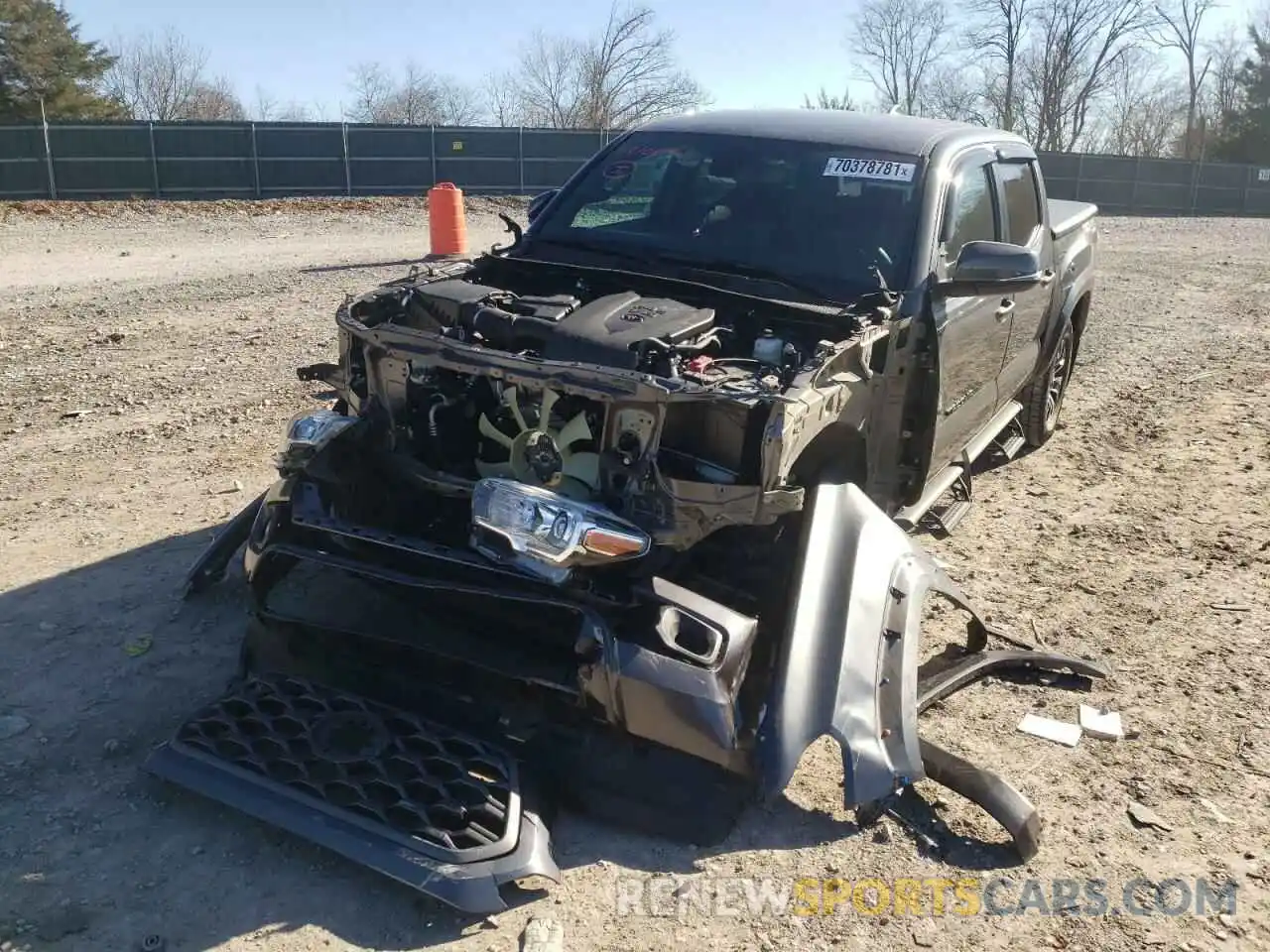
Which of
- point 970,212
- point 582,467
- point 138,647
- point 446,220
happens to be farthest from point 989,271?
point 446,220

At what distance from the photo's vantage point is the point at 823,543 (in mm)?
3238

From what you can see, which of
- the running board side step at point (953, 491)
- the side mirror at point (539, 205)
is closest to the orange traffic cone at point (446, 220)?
the side mirror at point (539, 205)

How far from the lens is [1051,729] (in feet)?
12.1

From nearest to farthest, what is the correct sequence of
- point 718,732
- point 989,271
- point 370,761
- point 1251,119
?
1. point 718,732
2. point 370,761
3. point 989,271
4. point 1251,119

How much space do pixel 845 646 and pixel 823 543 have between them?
1.05 ft

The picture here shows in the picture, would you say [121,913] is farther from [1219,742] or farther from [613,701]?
[1219,742]

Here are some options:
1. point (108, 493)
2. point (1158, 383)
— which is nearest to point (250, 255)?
point (108, 493)

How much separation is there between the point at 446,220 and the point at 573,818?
11.9 metres

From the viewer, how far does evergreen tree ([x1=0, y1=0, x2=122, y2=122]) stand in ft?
92.2

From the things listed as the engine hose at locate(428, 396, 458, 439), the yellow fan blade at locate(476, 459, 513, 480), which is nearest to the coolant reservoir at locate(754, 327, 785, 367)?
the yellow fan blade at locate(476, 459, 513, 480)

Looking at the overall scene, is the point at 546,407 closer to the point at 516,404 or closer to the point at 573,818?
the point at 516,404

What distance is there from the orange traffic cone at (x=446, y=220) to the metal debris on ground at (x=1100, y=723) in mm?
11607

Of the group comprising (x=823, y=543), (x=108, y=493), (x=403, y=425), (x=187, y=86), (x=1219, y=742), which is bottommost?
(x=1219, y=742)

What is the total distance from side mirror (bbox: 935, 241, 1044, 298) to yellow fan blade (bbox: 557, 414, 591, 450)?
1584 mm
